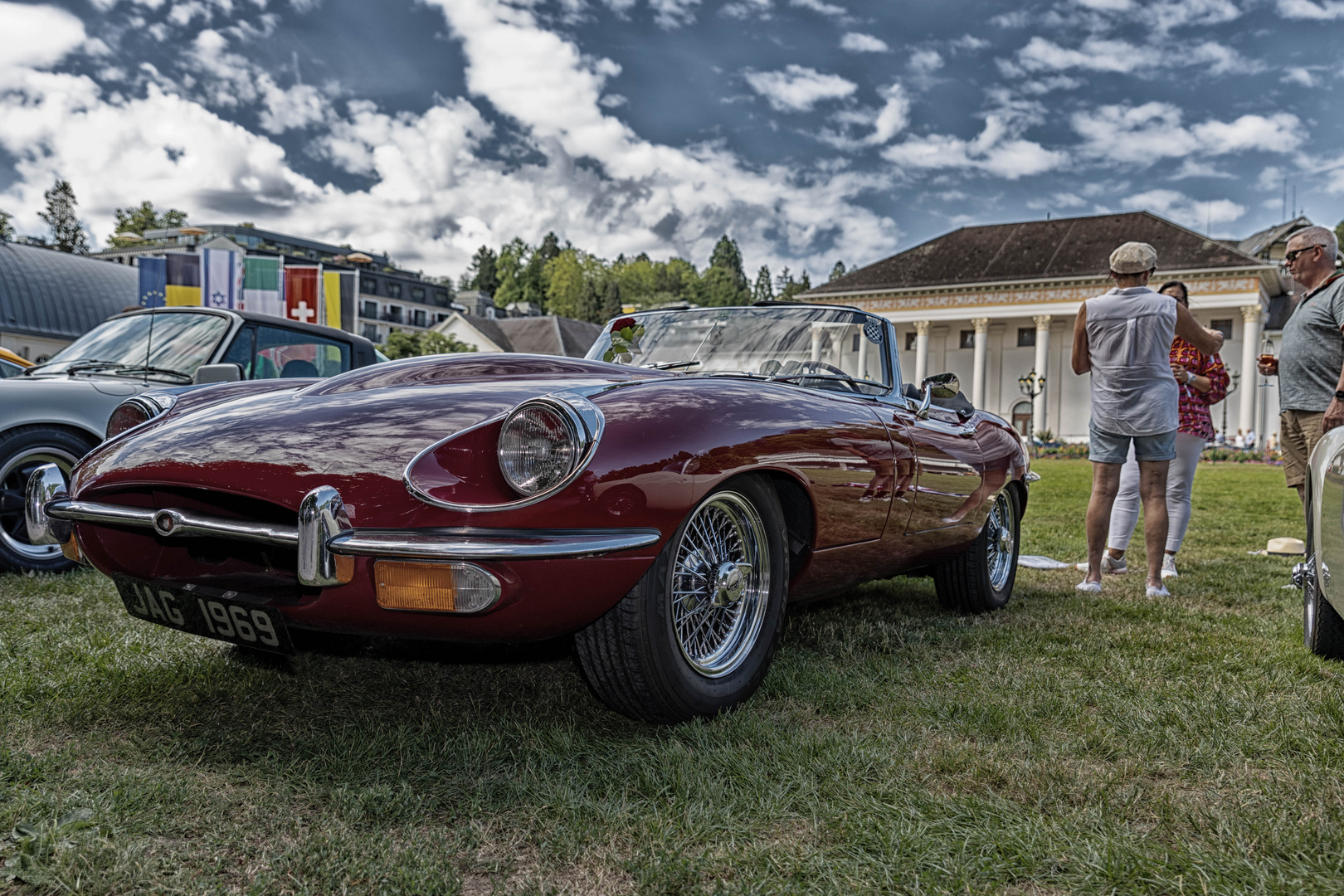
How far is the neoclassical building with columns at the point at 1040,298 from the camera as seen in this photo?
49094 millimetres

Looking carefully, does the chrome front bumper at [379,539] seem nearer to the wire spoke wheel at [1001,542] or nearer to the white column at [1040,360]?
the wire spoke wheel at [1001,542]

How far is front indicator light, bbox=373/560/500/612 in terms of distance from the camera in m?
2.05

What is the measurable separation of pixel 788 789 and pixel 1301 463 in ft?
12.6

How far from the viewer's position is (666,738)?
2.44 metres

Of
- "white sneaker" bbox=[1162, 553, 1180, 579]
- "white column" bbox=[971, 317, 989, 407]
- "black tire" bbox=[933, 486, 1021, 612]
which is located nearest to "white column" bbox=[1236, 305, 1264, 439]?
"white column" bbox=[971, 317, 989, 407]

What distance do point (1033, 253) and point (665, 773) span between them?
185 ft

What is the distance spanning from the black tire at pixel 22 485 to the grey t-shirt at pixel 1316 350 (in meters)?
5.88

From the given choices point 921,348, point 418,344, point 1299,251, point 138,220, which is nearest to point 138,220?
point 138,220

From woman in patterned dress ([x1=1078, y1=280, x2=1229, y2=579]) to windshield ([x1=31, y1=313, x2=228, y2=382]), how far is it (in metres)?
5.43

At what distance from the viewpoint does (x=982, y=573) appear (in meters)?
4.40

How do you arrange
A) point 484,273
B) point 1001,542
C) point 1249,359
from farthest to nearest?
point 484,273 → point 1249,359 → point 1001,542

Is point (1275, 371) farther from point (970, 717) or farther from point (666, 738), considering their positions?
point (666, 738)

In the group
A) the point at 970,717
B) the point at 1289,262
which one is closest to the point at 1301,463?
the point at 1289,262

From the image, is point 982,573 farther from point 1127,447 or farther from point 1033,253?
point 1033,253
